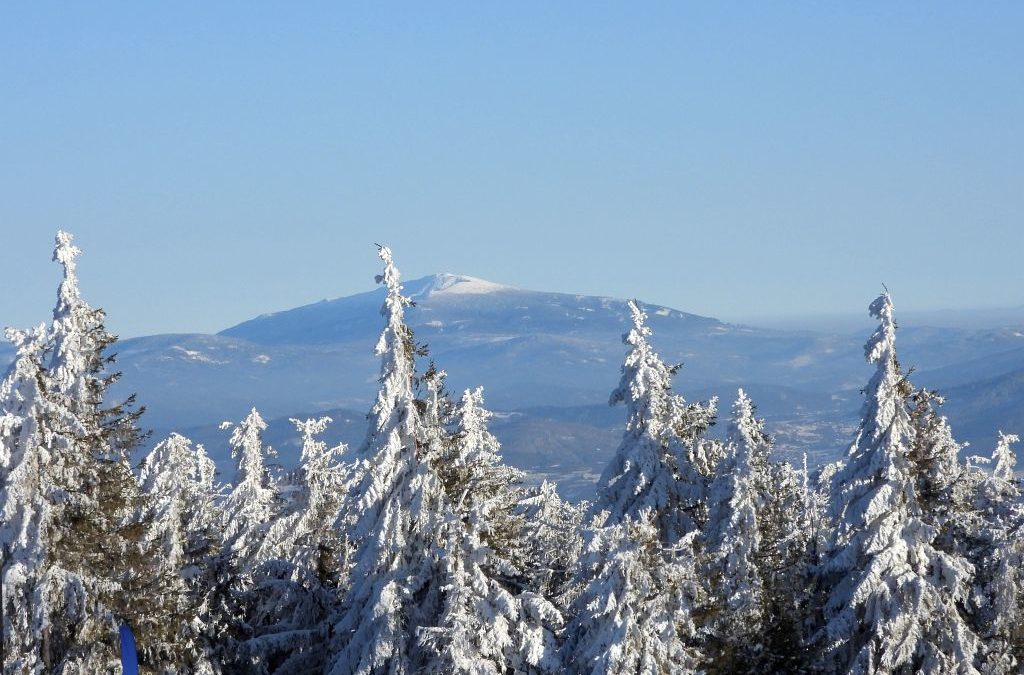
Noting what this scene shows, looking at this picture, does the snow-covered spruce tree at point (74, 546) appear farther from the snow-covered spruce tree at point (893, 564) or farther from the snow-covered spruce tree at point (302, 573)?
the snow-covered spruce tree at point (893, 564)

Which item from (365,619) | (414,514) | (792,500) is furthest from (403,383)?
(792,500)

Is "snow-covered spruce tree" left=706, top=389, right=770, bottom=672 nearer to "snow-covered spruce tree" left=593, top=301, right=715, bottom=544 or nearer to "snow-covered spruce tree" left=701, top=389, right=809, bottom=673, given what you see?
"snow-covered spruce tree" left=701, top=389, right=809, bottom=673

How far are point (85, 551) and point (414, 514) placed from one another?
629 cm

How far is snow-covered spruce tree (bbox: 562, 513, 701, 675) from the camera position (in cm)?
2272

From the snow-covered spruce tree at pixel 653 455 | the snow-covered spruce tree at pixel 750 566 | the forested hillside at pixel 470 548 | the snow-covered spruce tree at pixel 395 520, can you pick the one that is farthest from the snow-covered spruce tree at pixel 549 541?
the snow-covered spruce tree at pixel 750 566

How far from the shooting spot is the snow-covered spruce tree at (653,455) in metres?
32.7

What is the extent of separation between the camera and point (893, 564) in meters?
27.0

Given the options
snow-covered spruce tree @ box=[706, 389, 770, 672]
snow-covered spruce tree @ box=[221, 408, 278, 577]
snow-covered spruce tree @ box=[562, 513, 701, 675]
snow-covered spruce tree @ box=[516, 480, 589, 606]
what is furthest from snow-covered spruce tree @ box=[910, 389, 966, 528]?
snow-covered spruce tree @ box=[221, 408, 278, 577]

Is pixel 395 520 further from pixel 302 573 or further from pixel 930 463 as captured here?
pixel 930 463

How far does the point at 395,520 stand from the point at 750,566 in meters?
9.47

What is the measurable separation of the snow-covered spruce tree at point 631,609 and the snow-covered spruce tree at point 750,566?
4080 mm

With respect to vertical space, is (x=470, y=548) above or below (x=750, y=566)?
above

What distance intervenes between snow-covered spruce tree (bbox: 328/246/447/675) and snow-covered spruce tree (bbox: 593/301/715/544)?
819 centimetres

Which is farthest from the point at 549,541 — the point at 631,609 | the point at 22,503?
the point at 22,503
